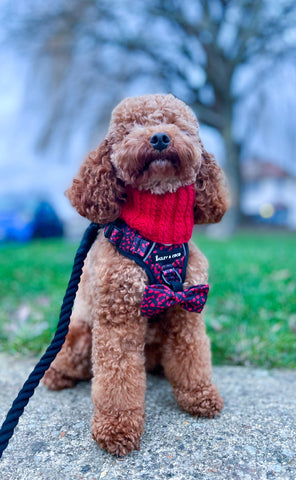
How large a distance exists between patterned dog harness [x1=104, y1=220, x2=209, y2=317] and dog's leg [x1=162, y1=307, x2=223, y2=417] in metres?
0.13

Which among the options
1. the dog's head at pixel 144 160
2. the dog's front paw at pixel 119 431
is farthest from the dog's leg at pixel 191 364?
the dog's head at pixel 144 160

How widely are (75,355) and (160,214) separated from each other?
2.90ft

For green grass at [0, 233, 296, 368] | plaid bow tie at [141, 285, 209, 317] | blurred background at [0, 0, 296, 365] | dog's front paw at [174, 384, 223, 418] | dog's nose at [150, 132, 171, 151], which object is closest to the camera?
dog's nose at [150, 132, 171, 151]

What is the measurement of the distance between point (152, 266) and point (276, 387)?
3.44 feet

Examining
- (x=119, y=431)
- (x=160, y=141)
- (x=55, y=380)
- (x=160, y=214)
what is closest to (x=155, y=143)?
(x=160, y=141)

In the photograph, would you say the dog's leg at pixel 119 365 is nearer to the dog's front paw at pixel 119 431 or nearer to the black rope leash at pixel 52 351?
the dog's front paw at pixel 119 431

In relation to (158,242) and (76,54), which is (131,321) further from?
(76,54)

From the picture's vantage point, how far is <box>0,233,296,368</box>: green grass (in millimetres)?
2715

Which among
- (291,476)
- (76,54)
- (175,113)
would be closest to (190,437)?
(291,476)

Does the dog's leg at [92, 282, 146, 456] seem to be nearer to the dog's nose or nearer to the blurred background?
the dog's nose

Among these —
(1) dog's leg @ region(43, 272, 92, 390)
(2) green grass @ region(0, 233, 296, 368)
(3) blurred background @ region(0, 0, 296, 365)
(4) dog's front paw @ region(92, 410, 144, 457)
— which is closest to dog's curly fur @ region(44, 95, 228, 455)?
(4) dog's front paw @ region(92, 410, 144, 457)

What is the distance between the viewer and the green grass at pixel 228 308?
2715 millimetres

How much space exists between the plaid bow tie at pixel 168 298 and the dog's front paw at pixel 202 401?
38 cm

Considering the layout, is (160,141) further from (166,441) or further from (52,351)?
(166,441)
